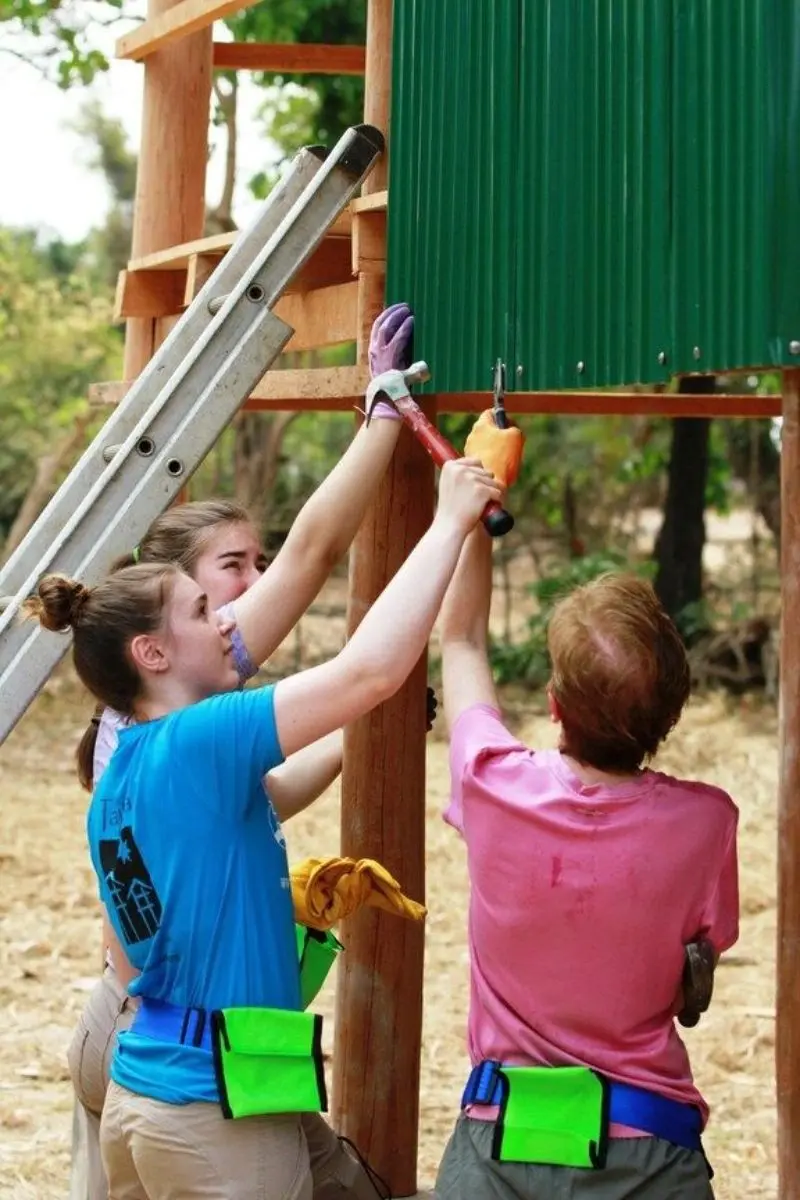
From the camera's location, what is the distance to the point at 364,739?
193 inches

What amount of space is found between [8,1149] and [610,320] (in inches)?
161

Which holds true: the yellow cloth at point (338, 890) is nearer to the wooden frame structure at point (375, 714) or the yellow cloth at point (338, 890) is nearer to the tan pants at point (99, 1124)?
the tan pants at point (99, 1124)

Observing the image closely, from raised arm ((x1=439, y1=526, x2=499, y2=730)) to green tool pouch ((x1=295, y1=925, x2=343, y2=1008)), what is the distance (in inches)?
29.3

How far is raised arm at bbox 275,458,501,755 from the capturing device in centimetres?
316

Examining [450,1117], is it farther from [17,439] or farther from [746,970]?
[17,439]

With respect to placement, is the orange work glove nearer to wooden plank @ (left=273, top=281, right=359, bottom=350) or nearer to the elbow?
the elbow

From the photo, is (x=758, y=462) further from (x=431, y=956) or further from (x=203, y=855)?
→ (x=203, y=855)

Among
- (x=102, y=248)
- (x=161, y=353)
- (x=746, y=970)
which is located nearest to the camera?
(x=161, y=353)

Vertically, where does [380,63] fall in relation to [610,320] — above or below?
above

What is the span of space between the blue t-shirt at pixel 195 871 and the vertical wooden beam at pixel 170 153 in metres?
3.31

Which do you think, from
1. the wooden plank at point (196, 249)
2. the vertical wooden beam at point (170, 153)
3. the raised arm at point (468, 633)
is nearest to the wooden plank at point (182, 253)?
the wooden plank at point (196, 249)

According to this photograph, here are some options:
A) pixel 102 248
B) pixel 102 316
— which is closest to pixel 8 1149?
pixel 102 316

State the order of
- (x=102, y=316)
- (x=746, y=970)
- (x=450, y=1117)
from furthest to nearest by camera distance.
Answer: (x=102, y=316) < (x=746, y=970) < (x=450, y=1117)

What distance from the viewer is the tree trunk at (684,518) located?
1720 cm
